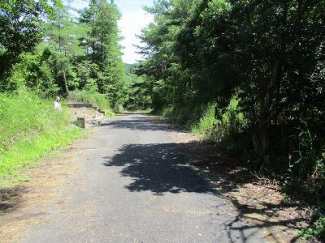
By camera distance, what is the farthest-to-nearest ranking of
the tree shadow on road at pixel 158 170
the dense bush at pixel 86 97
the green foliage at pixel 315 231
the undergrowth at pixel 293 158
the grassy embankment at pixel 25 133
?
the dense bush at pixel 86 97, the grassy embankment at pixel 25 133, the tree shadow on road at pixel 158 170, the undergrowth at pixel 293 158, the green foliage at pixel 315 231

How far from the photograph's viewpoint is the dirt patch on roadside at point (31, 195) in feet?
15.5

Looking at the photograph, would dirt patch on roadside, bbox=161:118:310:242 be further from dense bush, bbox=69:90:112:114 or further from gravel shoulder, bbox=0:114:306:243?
dense bush, bbox=69:90:112:114

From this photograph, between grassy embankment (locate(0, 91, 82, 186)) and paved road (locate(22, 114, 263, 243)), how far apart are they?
1687 mm

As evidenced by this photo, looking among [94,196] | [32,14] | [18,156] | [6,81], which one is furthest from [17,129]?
[94,196]

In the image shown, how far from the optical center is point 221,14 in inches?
302

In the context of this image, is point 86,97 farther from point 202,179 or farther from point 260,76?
point 202,179

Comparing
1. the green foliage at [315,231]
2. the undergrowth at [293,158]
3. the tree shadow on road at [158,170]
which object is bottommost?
the green foliage at [315,231]

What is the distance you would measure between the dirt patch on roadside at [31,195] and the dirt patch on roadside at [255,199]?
128 inches

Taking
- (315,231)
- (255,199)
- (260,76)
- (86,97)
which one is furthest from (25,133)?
(86,97)

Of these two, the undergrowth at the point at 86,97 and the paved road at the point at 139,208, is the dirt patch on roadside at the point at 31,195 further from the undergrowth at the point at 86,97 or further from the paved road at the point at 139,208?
the undergrowth at the point at 86,97

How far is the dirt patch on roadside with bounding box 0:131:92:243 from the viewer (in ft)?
15.5

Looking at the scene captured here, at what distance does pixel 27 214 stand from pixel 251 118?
668cm

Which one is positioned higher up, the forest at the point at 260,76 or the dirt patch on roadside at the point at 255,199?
the forest at the point at 260,76

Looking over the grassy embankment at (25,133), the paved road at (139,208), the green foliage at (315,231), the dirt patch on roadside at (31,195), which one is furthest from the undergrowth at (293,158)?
the grassy embankment at (25,133)
